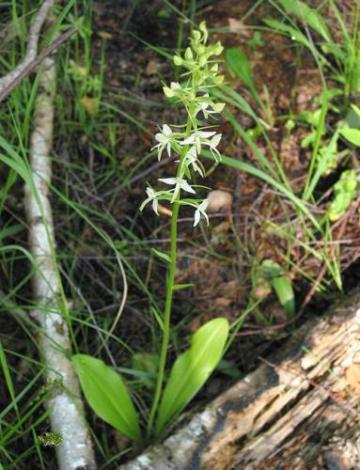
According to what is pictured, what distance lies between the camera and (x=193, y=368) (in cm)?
213

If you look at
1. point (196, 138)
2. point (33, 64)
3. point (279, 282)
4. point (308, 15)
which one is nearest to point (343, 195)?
point (279, 282)

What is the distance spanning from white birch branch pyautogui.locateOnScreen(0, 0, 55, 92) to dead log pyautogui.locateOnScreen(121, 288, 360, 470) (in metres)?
1.34

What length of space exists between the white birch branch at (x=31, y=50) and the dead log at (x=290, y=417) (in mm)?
1340

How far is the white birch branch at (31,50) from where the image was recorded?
2.15 metres

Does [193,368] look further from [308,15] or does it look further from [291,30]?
[308,15]

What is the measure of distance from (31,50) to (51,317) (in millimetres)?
1019

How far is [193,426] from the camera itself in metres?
2.02

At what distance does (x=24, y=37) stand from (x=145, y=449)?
1.79 meters

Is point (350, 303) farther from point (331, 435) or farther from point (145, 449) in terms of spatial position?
point (145, 449)

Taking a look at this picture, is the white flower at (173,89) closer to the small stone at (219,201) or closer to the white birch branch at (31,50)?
the white birch branch at (31,50)

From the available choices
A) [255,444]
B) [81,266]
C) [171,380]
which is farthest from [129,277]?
[255,444]

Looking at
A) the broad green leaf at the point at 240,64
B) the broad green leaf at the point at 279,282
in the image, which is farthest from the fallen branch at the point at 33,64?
the broad green leaf at the point at 279,282

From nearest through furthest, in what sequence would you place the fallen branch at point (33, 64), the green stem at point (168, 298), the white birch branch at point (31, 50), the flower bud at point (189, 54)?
the flower bud at point (189, 54), the green stem at point (168, 298), the fallen branch at point (33, 64), the white birch branch at point (31, 50)

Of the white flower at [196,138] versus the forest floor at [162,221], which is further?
the forest floor at [162,221]
